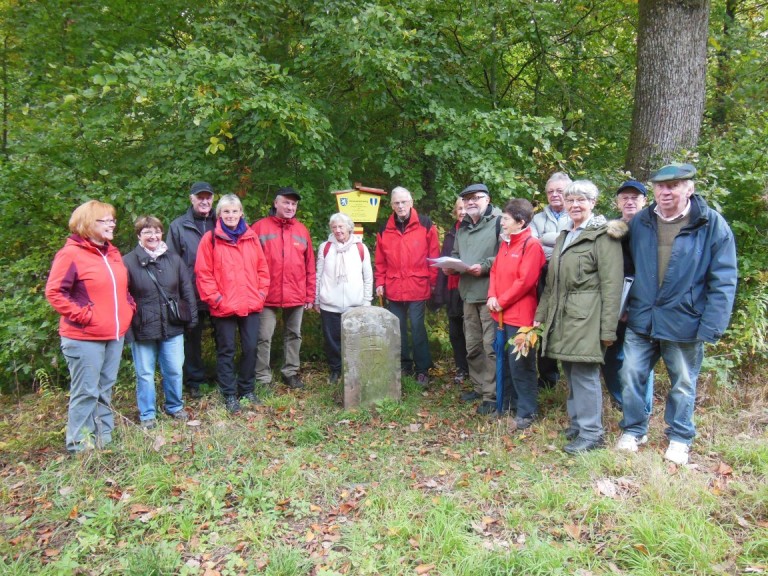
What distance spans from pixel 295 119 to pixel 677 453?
4731 mm

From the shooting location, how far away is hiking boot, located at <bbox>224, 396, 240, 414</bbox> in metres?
5.49

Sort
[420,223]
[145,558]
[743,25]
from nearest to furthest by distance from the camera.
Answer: [145,558]
[420,223]
[743,25]

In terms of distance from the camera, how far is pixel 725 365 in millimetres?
5047

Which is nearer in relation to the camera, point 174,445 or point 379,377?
point 174,445

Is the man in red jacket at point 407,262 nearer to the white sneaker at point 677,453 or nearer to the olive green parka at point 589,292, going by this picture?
the olive green parka at point 589,292

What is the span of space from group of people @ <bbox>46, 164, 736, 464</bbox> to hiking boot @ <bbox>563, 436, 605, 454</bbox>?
0.01 metres

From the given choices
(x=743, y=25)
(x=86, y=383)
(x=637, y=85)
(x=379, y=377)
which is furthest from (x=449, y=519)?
(x=743, y=25)

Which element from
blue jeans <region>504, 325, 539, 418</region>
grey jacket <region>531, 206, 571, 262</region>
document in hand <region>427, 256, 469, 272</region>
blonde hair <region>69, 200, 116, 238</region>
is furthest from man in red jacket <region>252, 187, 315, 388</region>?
grey jacket <region>531, 206, 571, 262</region>

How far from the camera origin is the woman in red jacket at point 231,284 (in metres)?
5.31

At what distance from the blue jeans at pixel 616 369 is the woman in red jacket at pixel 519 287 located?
0.65 metres

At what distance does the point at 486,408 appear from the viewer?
5.52 meters

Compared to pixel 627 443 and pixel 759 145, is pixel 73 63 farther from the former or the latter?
pixel 759 145

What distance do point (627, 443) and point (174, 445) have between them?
3.73 metres

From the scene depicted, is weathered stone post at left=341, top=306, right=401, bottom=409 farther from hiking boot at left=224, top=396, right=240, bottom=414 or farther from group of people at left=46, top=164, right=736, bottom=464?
hiking boot at left=224, top=396, right=240, bottom=414
